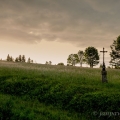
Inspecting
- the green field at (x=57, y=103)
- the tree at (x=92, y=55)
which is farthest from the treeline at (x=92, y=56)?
the green field at (x=57, y=103)

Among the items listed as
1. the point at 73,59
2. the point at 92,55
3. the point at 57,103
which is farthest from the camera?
the point at 73,59

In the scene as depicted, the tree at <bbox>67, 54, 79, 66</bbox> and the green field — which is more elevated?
the tree at <bbox>67, 54, 79, 66</bbox>

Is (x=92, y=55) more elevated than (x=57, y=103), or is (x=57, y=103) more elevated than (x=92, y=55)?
(x=92, y=55)

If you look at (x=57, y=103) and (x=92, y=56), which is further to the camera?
(x=92, y=56)

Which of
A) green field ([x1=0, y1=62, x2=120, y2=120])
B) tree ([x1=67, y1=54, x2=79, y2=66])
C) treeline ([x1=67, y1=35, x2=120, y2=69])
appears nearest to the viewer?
green field ([x1=0, y1=62, x2=120, y2=120])

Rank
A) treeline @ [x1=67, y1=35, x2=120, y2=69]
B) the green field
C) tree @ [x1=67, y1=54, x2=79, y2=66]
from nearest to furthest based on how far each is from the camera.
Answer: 1. the green field
2. treeline @ [x1=67, y1=35, x2=120, y2=69]
3. tree @ [x1=67, y1=54, x2=79, y2=66]

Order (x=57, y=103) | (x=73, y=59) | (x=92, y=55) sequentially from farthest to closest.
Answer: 1. (x=73, y=59)
2. (x=92, y=55)
3. (x=57, y=103)

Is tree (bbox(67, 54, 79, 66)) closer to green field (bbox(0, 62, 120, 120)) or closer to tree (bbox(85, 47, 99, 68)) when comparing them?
tree (bbox(85, 47, 99, 68))

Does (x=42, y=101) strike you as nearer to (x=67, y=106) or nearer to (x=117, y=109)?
(x=67, y=106)

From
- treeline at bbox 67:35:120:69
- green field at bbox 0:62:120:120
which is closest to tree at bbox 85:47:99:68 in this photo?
treeline at bbox 67:35:120:69

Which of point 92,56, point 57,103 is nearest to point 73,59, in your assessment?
point 92,56

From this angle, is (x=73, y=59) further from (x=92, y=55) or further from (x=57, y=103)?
(x=57, y=103)

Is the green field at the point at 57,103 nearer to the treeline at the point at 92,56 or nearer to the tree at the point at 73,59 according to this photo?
the treeline at the point at 92,56

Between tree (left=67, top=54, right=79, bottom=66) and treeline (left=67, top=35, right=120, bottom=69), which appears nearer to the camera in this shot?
treeline (left=67, top=35, right=120, bottom=69)
